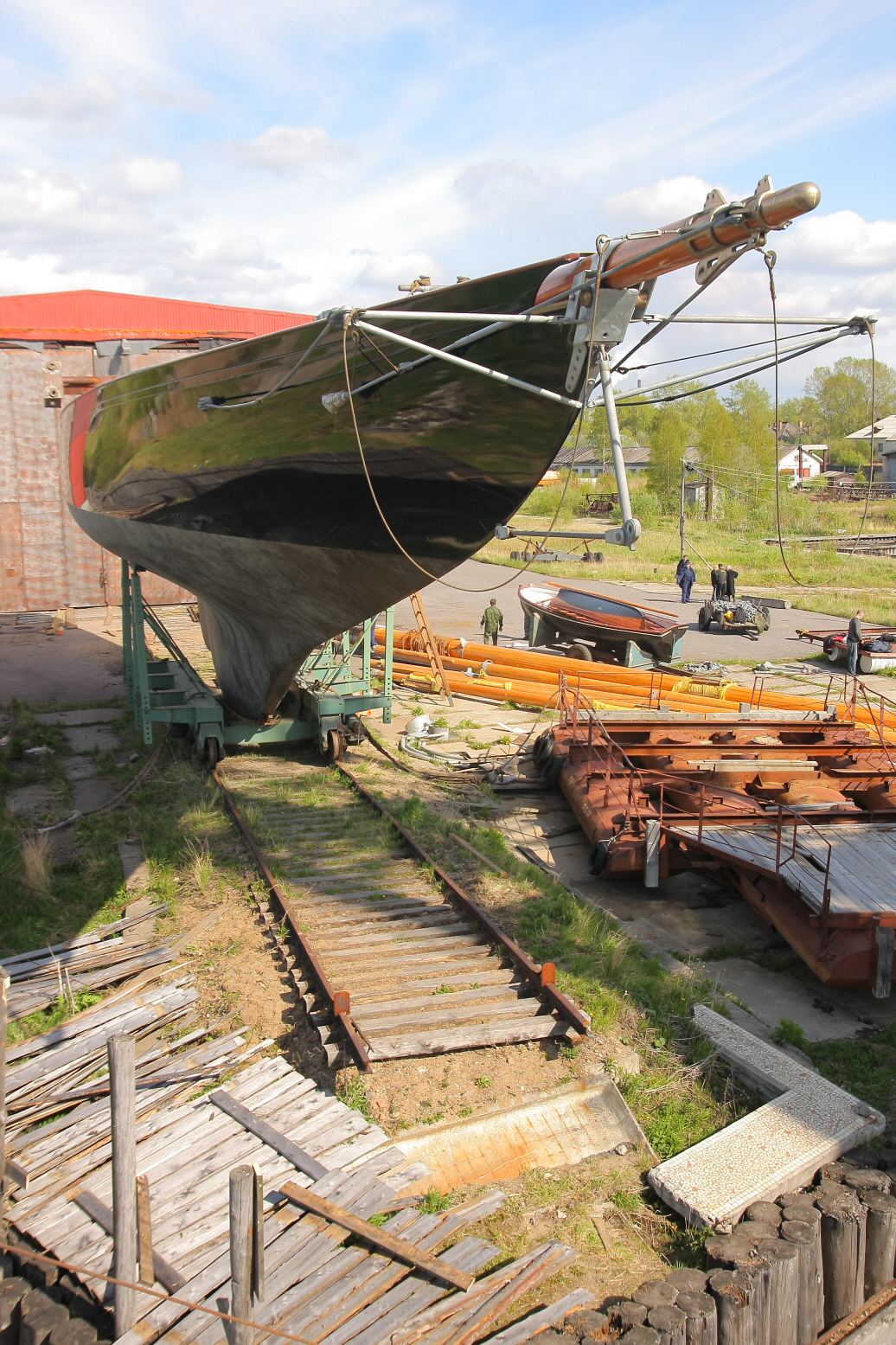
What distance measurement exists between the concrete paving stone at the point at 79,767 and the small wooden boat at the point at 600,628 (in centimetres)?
1003

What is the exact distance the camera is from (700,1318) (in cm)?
384

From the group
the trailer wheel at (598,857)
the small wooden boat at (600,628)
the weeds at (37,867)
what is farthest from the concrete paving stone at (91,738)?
the small wooden boat at (600,628)

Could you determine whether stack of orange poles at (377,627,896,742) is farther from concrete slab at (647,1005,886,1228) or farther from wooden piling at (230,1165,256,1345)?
wooden piling at (230,1165,256,1345)

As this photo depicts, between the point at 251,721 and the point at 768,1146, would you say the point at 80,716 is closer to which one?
the point at 251,721

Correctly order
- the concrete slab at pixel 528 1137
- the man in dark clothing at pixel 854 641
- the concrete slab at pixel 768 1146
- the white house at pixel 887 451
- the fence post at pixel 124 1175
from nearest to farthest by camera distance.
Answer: the fence post at pixel 124 1175 < the concrete slab at pixel 768 1146 < the concrete slab at pixel 528 1137 < the man in dark clothing at pixel 854 641 < the white house at pixel 887 451

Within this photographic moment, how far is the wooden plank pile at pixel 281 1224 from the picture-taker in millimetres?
3740

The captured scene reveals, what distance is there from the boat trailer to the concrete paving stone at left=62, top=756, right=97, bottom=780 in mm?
745

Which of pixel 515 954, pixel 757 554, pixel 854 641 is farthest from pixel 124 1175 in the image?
pixel 757 554

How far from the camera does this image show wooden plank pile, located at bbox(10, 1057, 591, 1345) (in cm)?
374

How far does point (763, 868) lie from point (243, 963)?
387cm

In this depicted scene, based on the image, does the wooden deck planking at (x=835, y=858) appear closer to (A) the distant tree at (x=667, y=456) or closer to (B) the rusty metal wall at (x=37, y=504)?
(B) the rusty metal wall at (x=37, y=504)

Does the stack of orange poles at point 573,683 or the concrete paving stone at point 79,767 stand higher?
the stack of orange poles at point 573,683

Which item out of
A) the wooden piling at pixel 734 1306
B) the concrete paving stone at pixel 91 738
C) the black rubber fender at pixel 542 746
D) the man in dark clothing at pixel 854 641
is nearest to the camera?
the wooden piling at pixel 734 1306

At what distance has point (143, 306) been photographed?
26.2 m
